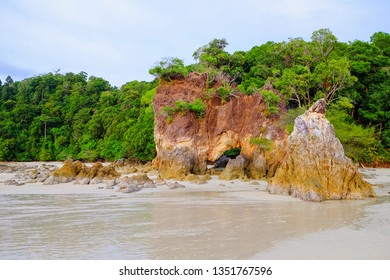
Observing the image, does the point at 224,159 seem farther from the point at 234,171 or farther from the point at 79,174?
the point at 79,174

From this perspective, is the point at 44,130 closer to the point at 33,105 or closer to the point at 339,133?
the point at 33,105

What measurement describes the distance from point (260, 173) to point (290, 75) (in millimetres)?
9027

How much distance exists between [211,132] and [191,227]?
61.1ft

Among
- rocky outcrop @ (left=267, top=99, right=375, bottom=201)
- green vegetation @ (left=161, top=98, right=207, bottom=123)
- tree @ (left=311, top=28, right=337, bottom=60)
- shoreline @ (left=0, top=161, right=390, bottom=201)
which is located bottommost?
shoreline @ (left=0, top=161, right=390, bottom=201)

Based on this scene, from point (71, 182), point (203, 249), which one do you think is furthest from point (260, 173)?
point (203, 249)

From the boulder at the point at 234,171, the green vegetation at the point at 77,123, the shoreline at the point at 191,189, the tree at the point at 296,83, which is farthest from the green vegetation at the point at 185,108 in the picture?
the green vegetation at the point at 77,123

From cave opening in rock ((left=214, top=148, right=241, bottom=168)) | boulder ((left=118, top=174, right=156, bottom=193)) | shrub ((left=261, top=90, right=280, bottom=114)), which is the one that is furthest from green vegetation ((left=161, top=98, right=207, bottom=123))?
boulder ((left=118, top=174, right=156, bottom=193))

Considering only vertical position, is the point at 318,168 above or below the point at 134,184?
above

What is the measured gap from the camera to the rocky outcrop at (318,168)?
1395 centimetres

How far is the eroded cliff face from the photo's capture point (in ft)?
80.8

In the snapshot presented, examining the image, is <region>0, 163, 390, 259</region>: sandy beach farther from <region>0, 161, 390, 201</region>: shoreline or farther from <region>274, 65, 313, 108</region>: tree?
Result: <region>274, 65, 313, 108</region>: tree

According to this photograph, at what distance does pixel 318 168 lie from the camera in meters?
14.1

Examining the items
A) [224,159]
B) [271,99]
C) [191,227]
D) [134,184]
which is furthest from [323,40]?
[191,227]

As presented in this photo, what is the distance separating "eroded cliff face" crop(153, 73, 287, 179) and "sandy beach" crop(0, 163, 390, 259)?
9.84m
